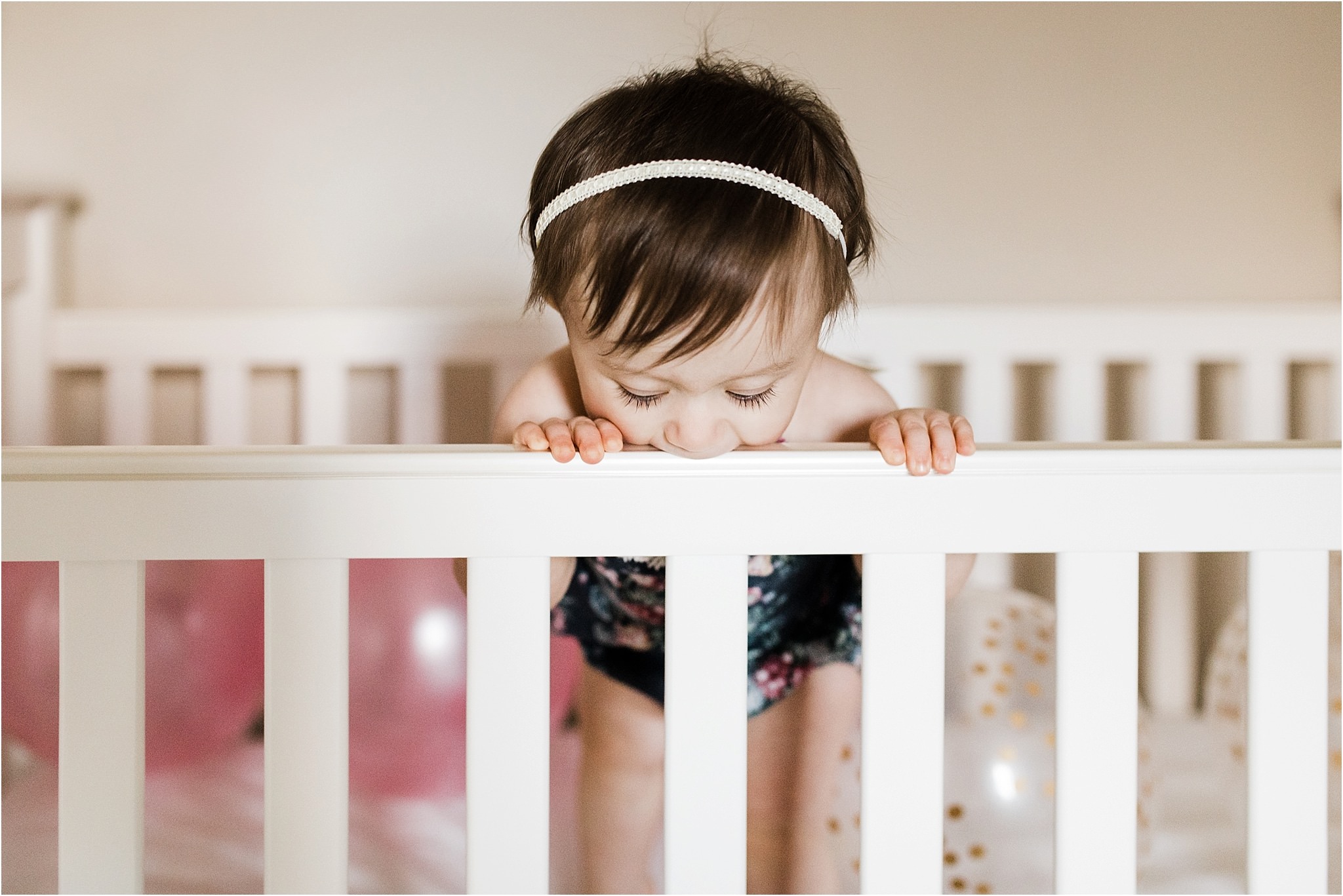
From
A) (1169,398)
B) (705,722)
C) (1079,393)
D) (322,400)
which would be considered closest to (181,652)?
(322,400)

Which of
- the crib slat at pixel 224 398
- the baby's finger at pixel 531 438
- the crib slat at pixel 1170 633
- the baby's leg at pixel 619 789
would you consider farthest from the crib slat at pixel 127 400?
the crib slat at pixel 1170 633

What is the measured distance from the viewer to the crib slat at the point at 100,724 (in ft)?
1.61

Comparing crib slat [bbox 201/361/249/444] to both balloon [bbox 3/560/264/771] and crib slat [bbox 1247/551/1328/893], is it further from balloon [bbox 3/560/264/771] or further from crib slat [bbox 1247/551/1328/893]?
crib slat [bbox 1247/551/1328/893]

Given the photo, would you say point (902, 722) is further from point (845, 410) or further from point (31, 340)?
point (31, 340)

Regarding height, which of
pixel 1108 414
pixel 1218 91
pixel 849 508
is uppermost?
pixel 1218 91

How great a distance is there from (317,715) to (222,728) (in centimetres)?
67

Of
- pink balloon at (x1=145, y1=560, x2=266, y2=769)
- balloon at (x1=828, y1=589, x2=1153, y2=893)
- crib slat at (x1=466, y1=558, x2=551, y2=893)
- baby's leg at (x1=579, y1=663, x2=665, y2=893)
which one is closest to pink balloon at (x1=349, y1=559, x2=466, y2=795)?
pink balloon at (x1=145, y1=560, x2=266, y2=769)

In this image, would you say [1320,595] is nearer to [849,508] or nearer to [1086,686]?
[1086,686]

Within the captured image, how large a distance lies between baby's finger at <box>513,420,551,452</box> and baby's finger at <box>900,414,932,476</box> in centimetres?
21

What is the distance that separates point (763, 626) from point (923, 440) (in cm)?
38

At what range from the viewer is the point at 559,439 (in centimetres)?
55

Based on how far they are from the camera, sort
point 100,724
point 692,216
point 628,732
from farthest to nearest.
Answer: point 628,732
point 692,216
point 100,724

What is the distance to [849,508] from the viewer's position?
0.51 metres

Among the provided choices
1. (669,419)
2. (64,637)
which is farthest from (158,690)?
(669,419)
